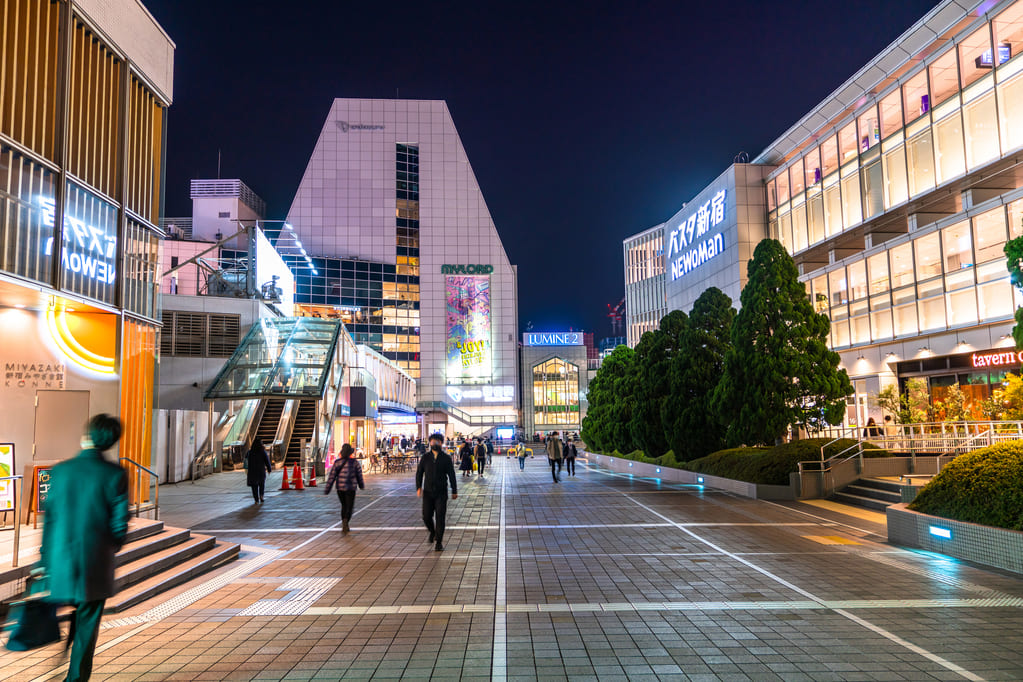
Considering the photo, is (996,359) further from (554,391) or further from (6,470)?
(554,391)

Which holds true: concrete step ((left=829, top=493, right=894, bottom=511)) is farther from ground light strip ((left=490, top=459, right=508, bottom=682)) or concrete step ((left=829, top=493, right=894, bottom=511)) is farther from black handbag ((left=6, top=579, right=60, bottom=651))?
black handbag ((left=6, top=579, right=60, bottom=651))

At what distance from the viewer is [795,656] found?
16.9 feet

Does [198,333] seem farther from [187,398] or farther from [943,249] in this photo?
[943,249]

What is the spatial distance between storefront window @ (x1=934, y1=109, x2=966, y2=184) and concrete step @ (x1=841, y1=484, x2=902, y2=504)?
1423cm

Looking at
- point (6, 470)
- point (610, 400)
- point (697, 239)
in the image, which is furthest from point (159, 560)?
point (697, 239)

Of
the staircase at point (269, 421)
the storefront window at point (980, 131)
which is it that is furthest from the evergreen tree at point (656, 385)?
the staircase at point (269, 421)

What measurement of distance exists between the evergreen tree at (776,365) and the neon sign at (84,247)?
1615cm

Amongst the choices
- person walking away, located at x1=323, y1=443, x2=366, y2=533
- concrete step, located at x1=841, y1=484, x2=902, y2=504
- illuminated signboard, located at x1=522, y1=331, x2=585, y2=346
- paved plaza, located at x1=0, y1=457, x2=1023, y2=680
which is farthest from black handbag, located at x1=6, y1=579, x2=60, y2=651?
illuminated signboard, located at x1=522, y1=331, x2=585, y2=346

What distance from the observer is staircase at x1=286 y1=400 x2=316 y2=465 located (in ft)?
86.3

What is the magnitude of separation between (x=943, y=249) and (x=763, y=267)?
915 cm

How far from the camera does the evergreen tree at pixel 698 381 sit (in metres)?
23.3

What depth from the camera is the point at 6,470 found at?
8945 mm

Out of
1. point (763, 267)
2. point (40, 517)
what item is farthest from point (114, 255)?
point (763, 267)

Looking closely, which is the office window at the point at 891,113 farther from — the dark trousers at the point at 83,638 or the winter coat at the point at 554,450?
the dark trousers at the point at 83,638
